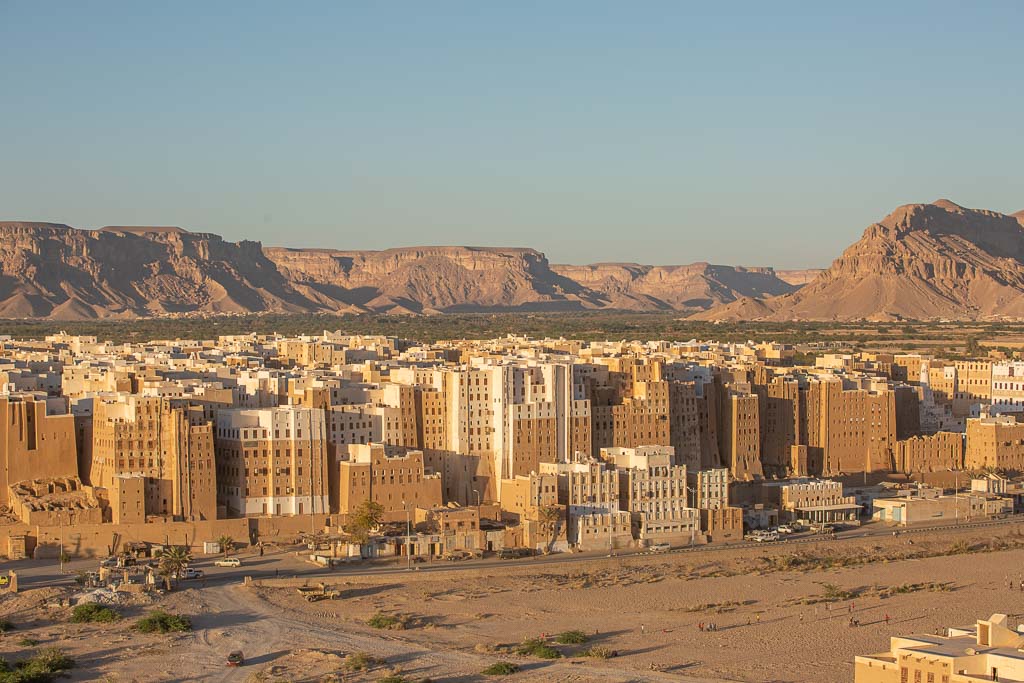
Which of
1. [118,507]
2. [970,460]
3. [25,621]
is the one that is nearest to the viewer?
[25,621]

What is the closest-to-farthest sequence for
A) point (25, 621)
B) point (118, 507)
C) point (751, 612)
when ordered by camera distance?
1. point (25, 621)
2. point (751, 612)
3. point (118, 507)

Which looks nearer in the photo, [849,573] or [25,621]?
[25,621]

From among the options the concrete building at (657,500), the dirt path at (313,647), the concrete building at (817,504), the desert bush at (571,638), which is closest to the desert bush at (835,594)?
the concrete building at (657,500)

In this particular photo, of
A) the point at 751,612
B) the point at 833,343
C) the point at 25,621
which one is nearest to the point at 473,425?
the point at 751,612

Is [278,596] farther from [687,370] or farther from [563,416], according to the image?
[687,370]

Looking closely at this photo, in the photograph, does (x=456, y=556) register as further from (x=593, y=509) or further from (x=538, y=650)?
(x=538, y=650)

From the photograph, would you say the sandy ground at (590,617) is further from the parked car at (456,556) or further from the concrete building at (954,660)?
the concrete building at (954,660)

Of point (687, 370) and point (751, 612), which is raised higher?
point (687, 370)
